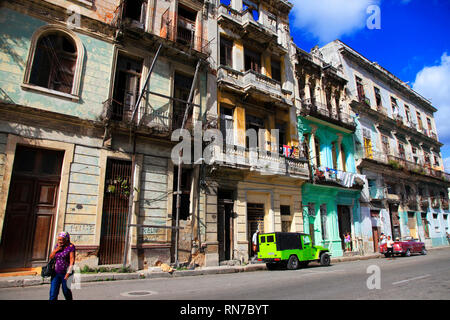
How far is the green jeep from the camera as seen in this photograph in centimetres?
1352

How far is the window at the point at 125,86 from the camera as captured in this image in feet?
44.4

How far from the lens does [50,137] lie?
36.9 feet

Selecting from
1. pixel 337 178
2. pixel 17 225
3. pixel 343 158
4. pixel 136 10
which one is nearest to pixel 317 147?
pixel 337 178

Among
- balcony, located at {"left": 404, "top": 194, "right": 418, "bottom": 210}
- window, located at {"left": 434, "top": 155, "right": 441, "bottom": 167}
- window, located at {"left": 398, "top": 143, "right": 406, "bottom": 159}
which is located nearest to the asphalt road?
balcony, located at {"left": 404, "top": 194, "right": 418, "bottom": 210}

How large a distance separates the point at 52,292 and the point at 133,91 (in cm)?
1048

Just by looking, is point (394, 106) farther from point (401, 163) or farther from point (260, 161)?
point (260, 161)

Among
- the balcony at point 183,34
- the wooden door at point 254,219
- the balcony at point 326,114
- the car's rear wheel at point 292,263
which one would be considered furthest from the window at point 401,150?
the balcony at point 183,34

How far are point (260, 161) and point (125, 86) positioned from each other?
27.2 feet

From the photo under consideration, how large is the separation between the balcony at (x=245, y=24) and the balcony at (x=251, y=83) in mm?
3159

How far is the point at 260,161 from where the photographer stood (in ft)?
55.5

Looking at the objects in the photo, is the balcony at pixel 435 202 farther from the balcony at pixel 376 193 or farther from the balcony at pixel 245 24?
the balcony at pixel 245 24

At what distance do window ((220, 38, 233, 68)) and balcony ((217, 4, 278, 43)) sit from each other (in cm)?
109

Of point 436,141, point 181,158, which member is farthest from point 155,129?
point 436,141

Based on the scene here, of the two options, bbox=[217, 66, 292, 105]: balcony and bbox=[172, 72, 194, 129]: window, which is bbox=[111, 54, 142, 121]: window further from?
bbox=[217, 66, 292, 105]: balcony
